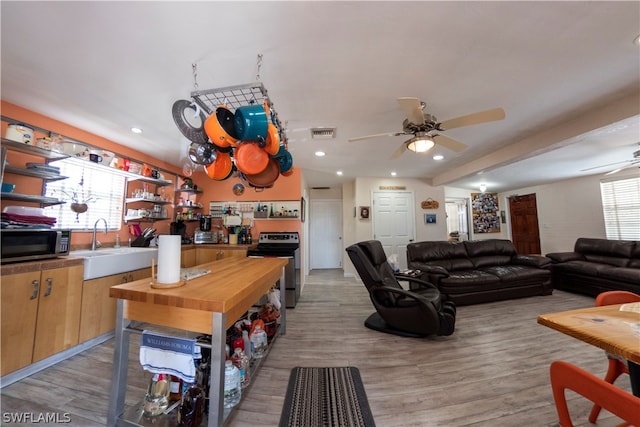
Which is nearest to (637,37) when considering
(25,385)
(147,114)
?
(147,114)

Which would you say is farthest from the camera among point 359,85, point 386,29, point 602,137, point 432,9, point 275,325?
point 602,137

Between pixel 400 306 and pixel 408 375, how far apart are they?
0.68 m

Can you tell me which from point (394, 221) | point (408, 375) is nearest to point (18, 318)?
point (408, 375)

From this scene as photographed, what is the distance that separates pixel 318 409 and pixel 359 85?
2.42 meters

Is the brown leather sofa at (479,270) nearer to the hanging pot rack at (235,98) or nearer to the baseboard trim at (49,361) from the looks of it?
the hanging pot rack at (235,98)

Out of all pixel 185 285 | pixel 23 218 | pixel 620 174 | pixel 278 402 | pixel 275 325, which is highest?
pixel 620 174

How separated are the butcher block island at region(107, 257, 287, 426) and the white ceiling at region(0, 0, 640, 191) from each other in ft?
4.98

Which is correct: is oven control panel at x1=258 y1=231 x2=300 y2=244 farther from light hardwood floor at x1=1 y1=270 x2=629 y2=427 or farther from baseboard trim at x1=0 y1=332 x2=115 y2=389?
baseboard trim at x1=0 y1=332 x2=115 y2=389

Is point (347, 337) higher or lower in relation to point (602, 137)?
lower

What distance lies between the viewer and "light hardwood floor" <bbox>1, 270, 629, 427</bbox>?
138 centimetres

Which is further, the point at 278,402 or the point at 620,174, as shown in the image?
the point at 620,174

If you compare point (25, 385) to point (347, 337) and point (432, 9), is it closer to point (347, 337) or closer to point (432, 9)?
point (347, 337)

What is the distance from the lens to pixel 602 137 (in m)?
2.93

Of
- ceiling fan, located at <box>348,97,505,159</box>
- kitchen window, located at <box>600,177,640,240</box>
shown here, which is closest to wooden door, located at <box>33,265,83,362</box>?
ceiling fan, located at <box>348,97,505,159</box>
